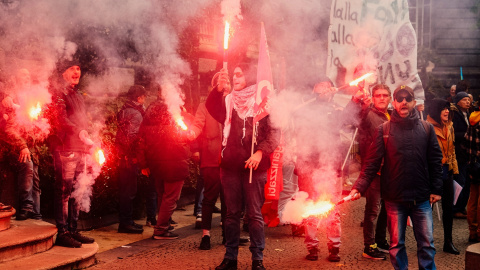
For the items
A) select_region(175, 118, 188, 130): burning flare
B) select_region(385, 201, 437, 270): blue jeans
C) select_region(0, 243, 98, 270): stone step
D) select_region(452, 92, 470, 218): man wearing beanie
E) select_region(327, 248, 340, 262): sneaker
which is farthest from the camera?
select_region(452, 92, 470, 218): man wearing beanie

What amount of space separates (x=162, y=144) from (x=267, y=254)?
1.94 m

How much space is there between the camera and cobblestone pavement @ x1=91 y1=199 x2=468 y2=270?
6.00 metres

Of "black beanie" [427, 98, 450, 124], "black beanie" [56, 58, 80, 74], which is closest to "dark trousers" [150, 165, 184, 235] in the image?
"black beanie" [56, 58, 80, 74]

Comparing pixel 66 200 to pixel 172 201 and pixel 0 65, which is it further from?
pixel 0 65

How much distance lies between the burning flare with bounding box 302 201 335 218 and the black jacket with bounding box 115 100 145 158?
108 inches

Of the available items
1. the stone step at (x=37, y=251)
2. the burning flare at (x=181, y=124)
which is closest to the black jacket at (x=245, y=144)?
the burning flare at (x=181, y=124)

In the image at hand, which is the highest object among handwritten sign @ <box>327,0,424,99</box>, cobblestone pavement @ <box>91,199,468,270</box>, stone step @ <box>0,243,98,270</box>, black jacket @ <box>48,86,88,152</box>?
handwritten sign @ <box>327,0,424,99</box>

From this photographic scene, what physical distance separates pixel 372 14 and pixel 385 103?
5.83 ft

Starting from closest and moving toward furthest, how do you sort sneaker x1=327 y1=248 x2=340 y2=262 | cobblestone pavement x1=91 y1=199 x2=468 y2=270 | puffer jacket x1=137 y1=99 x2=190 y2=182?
cobblestone pavement x1=91 y1=199 x2=468 y2=270
sneaker x1=327 y1=248 x2=340 y2=262
puffer jacket x1=137 y1=99 x2=190 y2=182

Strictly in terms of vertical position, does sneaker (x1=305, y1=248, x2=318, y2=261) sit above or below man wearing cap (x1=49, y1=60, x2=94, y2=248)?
below

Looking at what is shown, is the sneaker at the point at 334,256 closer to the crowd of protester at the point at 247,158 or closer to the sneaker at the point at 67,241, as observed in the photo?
the crowd of protester at the point at 247,158

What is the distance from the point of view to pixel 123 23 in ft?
29.4

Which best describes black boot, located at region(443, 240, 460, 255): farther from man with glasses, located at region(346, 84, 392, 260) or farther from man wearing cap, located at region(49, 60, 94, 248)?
man wearing cap, located at region(49, 60, 94, 248)

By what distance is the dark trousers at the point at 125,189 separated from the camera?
25.5 feet
